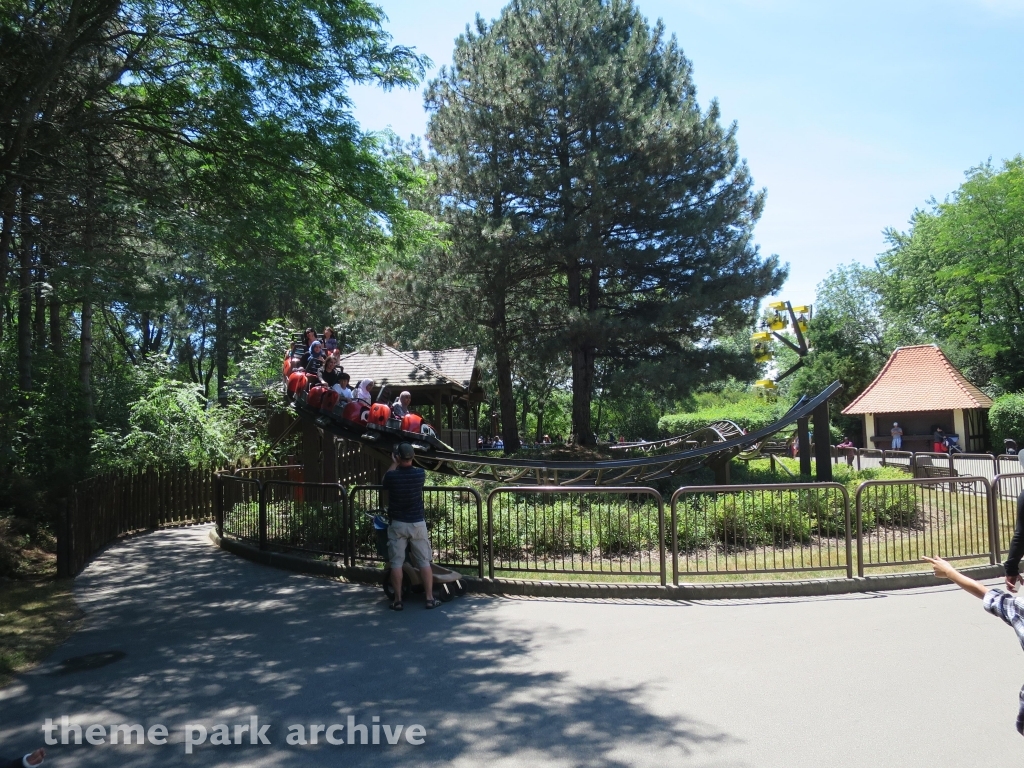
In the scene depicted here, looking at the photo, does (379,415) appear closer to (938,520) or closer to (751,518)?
(751,518)

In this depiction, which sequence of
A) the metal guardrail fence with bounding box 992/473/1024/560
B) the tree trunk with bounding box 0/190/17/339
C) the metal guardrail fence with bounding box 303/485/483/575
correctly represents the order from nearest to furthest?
the metal guardrail fence with bounding box 992/473/1024/560, the metal guardrail fence with bounding box 303/485/483/575, the tree trunk with bounding box 0/190/17/339

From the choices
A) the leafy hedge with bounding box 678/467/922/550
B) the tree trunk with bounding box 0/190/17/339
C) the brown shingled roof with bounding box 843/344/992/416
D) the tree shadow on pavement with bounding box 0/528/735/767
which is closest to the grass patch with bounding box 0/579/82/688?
the tree shadow on pavement with bounding box 0/528/735/767

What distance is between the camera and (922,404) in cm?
3725

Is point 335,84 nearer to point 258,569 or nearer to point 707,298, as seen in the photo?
point 258,569

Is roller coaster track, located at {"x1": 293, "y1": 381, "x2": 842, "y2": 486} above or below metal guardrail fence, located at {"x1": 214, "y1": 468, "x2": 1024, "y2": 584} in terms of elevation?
above

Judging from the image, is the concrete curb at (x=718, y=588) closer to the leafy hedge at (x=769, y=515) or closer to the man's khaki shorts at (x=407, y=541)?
the leafy hedge at (x=769, y=515)

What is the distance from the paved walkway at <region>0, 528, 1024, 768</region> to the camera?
4.62 metres

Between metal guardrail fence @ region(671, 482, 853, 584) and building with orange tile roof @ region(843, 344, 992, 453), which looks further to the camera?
building with orange tile roof @ region(843, 344, 992, 453)

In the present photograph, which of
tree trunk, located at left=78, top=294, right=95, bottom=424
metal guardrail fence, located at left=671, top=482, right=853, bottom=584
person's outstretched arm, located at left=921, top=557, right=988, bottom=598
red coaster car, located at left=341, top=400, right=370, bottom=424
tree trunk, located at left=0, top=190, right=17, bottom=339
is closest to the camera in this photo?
person's outstretched arm, located at left=921, top=557, right=988, bottom=598

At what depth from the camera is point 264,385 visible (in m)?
22.5

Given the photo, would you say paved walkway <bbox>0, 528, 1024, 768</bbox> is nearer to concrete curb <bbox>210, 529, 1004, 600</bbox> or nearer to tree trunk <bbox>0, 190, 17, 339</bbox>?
concrete curb <bbox>210, 529, 1004, 600</bbox>

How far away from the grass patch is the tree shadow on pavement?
20 centimetres

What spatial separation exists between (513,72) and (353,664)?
21.2m

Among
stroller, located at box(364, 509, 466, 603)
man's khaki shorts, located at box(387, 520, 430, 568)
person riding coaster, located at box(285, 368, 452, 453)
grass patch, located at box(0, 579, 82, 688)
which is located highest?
person riding coaster, located at box(285, 368, 452, 453)
